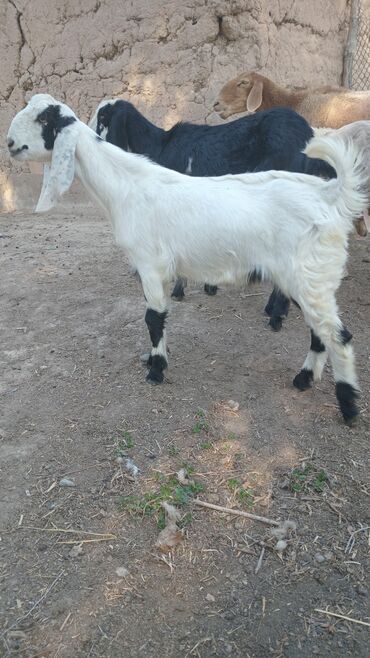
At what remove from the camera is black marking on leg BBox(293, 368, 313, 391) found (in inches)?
120

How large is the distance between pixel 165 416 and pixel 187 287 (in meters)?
2.07

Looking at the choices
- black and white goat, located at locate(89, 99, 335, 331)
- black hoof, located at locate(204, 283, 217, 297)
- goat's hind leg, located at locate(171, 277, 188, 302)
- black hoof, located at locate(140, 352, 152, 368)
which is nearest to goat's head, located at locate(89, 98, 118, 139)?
black and white goat, located at locate(89, 99, 335, 331)

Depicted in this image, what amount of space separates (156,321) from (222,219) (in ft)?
2.52

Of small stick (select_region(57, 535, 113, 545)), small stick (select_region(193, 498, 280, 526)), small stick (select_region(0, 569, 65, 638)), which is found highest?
small stick (select_region(193, 498, 280, 526))

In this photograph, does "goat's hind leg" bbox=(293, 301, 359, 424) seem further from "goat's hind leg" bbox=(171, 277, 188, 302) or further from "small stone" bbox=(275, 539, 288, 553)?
"goat's hind leg" bbox=(171, 277, 188, 302)

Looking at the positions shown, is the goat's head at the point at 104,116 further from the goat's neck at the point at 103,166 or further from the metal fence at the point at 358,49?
the metal fence at the point at 358,49

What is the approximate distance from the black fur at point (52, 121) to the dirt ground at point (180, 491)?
1.48 meters

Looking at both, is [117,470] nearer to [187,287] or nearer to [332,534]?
[332,534]

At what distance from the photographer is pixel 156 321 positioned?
3.13 metres

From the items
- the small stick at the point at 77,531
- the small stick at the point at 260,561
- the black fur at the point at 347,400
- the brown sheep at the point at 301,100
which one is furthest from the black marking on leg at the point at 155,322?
the brown sheep at the point at 301,100

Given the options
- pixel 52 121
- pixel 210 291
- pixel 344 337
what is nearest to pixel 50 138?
pixel 52 121

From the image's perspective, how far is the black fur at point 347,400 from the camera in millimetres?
2678

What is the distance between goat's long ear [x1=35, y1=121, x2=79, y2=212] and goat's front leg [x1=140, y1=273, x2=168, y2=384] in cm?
72

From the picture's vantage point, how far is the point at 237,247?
2746 millimetres
